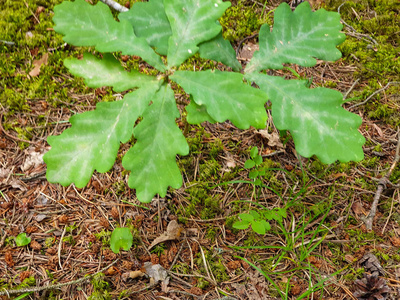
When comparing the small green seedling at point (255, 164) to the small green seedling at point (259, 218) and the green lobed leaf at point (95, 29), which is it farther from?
the green lobed leaf at point (95, 29)

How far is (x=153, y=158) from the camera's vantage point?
1564 mm

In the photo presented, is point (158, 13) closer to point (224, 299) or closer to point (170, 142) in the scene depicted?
point (170, 142)

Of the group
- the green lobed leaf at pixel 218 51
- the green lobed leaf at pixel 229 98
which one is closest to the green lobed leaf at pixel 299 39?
the green lobed leaf at pixel 218 51

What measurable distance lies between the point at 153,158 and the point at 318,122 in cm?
85

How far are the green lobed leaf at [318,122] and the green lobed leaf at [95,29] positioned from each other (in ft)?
2.43

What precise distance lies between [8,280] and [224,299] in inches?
51.6

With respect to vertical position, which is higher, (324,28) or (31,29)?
(324,28)

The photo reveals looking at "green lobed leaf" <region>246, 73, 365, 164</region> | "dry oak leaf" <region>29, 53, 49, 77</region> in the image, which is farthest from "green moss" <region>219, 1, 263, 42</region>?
"dry oak leaf" <region>29, 53, 49, 77</region>

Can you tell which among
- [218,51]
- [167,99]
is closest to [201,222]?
[167,99]

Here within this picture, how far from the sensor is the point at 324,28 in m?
1.83

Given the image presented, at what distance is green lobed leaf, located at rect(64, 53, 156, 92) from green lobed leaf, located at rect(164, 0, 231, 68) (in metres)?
0.23

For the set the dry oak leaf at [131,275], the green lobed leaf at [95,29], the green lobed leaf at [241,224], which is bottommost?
the dry oak leaf at [131,275]

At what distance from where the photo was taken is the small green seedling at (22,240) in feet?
6.61

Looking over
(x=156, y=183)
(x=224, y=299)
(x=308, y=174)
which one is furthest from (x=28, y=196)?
(x=308, y=174)
